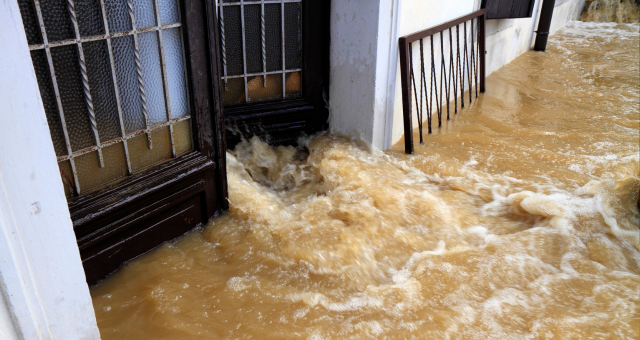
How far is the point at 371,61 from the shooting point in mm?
3738

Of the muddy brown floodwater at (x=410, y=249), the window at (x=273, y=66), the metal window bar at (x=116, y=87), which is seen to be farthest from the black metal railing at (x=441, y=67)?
the metal window bar at (x=116, y=87)

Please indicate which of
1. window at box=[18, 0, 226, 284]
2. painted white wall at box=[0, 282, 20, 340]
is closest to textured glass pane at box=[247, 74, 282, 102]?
window at box=[18, 0, 226, 284]

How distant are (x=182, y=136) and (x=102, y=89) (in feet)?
1.98

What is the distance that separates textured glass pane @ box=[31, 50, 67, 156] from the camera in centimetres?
206

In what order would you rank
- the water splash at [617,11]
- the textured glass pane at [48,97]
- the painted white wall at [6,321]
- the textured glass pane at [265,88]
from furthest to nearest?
the water splash at [617,11] → the textured glass pane at [265,88] → the textured glass pane at [48,97] → the painted white wall at [6,321]

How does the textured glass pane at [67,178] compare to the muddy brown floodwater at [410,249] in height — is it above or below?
above

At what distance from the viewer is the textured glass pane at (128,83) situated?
2383 millimetres

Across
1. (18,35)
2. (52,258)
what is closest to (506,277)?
(52,258)

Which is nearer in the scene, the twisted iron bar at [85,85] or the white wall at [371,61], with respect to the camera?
the twisted iron bar at [85,85]

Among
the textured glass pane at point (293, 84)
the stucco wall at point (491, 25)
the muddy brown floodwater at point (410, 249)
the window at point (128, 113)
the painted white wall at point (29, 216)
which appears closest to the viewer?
the painted white wall at point (29, 216)

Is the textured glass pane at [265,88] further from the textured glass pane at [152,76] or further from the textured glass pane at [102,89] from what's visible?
the textured glass pane at [102,89]

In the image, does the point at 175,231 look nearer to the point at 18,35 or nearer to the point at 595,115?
the point at 18,35

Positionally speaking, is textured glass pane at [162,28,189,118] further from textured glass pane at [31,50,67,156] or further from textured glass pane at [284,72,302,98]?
textured glass pane at [284,72,302,98]

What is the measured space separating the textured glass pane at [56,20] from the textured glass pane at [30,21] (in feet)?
0.13
